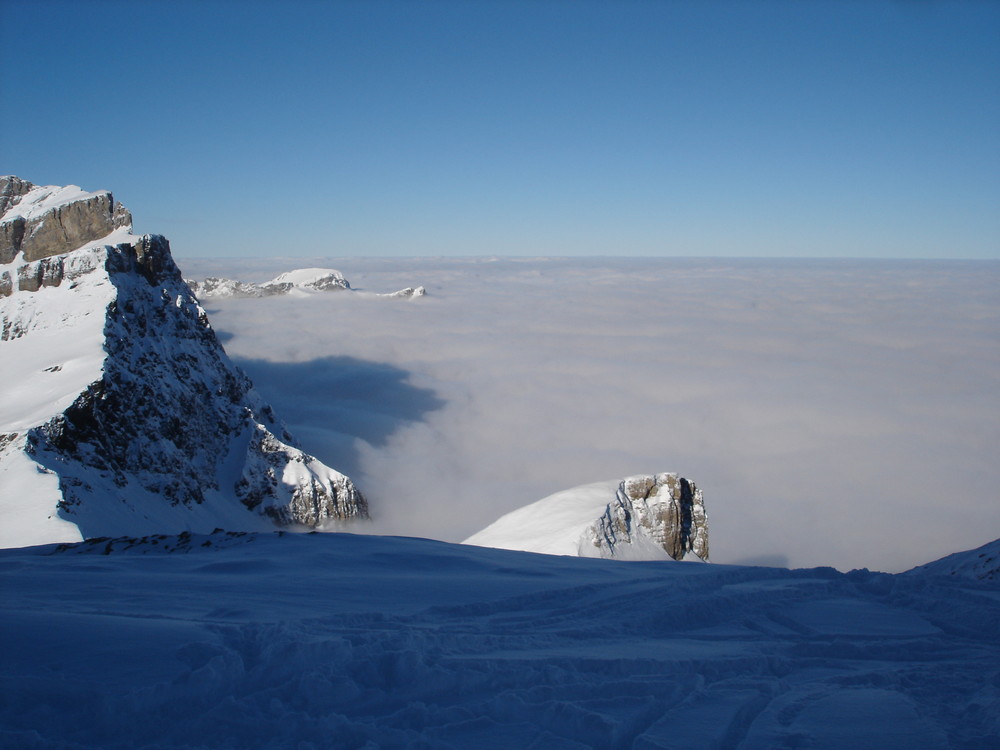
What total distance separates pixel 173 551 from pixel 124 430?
3114cm

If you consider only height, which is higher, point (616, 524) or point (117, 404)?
point (117, 404)

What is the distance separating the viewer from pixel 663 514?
3034cm

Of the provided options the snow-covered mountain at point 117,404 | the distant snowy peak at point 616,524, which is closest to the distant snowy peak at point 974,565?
the distant snowy peak at point 616,524

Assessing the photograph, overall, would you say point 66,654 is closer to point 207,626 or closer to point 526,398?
point 207,626

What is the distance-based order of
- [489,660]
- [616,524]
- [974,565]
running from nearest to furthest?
[489,660] → [974,565] → [616,524]

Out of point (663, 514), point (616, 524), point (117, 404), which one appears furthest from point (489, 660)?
point (117, 404)

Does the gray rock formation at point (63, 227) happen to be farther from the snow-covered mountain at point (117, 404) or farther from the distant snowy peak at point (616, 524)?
the distant snowy peak at point (616, 524)

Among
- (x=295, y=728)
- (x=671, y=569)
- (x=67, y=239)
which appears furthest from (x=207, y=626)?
(x=67, y=239)

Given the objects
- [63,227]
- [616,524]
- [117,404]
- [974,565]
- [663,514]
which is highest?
[63,227]

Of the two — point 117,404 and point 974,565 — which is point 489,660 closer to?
point 974,565

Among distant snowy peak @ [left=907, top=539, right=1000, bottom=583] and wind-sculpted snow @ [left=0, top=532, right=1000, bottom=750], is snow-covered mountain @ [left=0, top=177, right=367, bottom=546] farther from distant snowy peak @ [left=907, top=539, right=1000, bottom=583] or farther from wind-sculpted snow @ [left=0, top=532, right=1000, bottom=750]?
distant snowy peak @ [left=907, top=539, right=1000, bottom=583]

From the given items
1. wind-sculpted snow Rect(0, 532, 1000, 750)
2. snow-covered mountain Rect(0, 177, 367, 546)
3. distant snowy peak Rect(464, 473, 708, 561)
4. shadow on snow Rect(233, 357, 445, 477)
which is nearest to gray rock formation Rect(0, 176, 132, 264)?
snow-covered mountain Rect(0, 177, 367, 546)

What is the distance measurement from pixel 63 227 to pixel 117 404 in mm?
20094

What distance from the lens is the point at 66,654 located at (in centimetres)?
447
